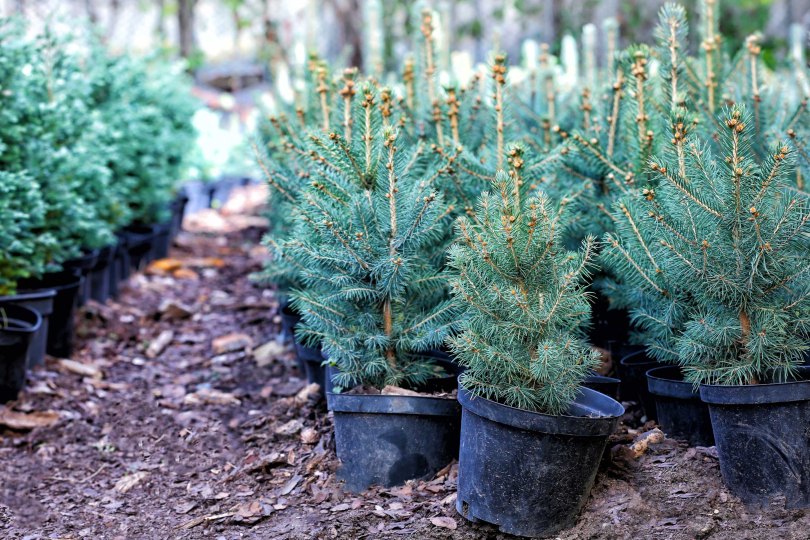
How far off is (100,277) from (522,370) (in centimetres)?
381

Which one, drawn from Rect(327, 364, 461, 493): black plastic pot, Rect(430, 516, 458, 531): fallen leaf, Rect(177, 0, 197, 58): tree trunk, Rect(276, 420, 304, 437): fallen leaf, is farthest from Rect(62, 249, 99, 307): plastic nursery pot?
Rect(177, 0, 197, 58): tree trunk

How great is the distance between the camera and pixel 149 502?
2990mm

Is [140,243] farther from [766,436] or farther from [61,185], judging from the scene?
[766,436]

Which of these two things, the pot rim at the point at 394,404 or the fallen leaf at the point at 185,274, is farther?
the fallen leaf at the point at 185,274

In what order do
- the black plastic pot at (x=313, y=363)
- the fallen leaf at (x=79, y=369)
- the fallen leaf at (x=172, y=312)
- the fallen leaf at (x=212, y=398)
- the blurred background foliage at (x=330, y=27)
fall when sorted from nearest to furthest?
the black plastic pot at (x=313, y=363)
the fallen leaf at (x=212, y=398)
the fallen leaf at (x=79, y=369)
the fallen leaf at (x=172, y=312)
the blurred background foliage at (x=330, y=27)

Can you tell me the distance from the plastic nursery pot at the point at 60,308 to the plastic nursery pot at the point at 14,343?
0.33 metres

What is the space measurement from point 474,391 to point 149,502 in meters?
1.46

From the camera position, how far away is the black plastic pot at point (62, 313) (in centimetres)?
425

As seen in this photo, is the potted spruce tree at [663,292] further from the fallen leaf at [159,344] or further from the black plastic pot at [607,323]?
the fallen leaf at [159,344]

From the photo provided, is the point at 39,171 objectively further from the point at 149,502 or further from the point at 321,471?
the point at 321,471

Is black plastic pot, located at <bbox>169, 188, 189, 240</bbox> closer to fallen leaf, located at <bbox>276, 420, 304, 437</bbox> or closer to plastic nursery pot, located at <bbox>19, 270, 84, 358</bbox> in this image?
plastic nursery pot, located at <bbox>19, 270, 84, 358</bbox>

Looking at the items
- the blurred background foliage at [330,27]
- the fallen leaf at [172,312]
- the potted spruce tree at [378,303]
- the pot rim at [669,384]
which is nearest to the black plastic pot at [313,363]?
the potted spruce tree at [378,303]

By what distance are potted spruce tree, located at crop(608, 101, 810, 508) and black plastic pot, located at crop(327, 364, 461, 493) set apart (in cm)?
87

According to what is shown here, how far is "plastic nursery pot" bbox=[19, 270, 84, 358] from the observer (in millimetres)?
4246
